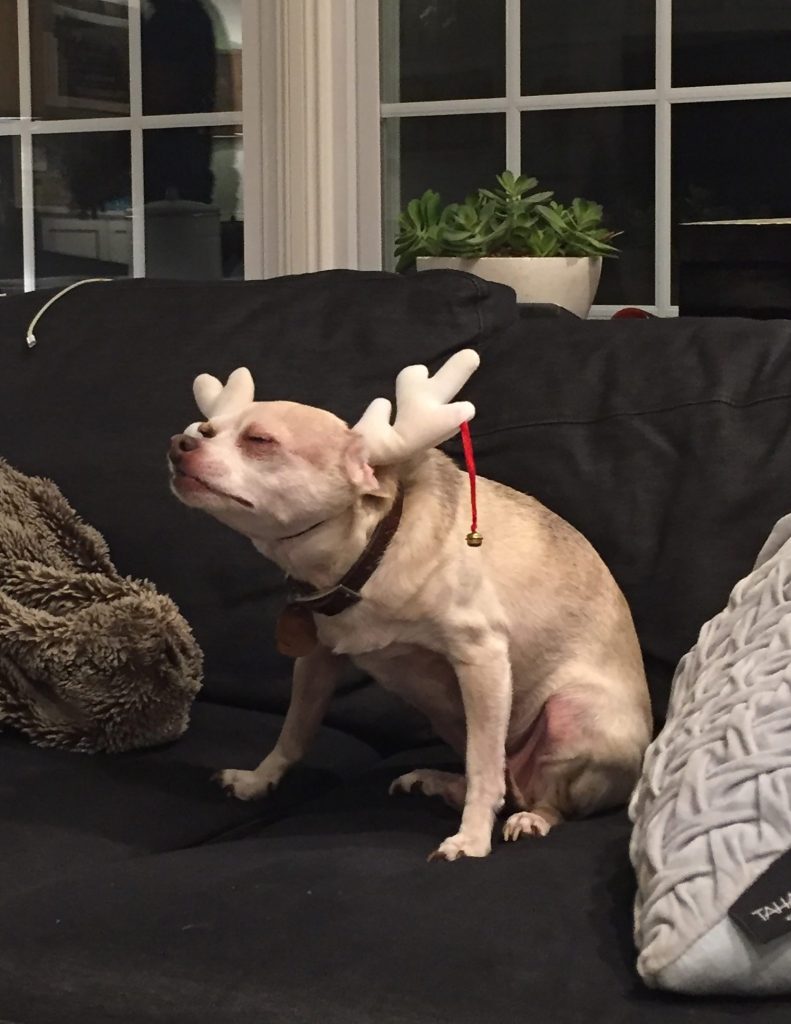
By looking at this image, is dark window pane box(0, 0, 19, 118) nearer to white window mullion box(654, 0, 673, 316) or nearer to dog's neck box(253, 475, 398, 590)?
white window mullion box(654, 0, 673, 316)

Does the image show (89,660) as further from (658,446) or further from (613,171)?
(613,171)

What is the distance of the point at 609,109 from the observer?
99.2 inches

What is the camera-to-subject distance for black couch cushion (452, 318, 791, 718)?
1.51 m

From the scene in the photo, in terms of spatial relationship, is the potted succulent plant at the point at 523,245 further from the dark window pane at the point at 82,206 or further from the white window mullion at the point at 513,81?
the dark window pane at the point at 82,206

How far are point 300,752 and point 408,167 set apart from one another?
1.52m

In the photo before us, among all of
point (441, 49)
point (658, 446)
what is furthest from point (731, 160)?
point (658, 446)

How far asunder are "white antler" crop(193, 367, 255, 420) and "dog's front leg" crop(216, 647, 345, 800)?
29cm

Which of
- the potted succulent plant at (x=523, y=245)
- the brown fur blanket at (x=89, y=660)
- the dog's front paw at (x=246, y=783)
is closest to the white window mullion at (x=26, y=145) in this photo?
the potted succulent plant at (x=523, y=245)

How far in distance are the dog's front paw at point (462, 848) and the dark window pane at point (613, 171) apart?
150cm

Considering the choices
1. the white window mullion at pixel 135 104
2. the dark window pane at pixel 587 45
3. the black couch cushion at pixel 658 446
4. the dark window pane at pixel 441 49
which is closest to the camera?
the black couch cushion at pixel 658 446

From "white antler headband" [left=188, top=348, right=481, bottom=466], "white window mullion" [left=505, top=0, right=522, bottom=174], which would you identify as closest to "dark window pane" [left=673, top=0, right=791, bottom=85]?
"white window mullion" [left=505, top=0, right=522, bottom=174]

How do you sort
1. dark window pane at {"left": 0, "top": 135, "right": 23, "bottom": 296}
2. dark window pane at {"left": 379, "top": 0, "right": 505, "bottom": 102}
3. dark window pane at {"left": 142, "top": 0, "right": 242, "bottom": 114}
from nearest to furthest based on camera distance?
1. dark window pane at {"left": 379, "top": 0, "right": 505, "bottom": 102}
2. dark window pane at {"left": 142, "top": 0, "right": 242, "bottom": 114}
3. dark window pane at {"left": 0, "top": 135, "right": 23, "bottom": 296}

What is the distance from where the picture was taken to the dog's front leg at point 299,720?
4.81 ft

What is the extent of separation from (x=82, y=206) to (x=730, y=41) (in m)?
1.42
